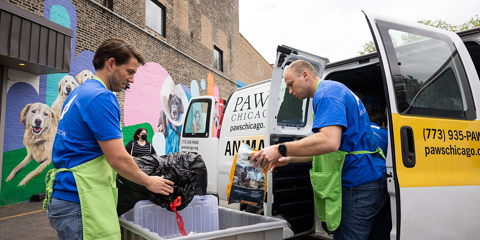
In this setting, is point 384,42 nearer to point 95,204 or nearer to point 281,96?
point 281,96

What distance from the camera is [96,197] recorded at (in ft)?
5.58

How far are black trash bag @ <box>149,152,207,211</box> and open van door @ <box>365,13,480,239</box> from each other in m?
1.51

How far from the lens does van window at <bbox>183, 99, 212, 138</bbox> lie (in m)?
Answer: 5.80

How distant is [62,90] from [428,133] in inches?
360

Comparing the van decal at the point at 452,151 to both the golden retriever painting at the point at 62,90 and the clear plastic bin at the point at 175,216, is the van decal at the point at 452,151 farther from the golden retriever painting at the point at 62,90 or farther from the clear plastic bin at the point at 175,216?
the golden retriever painting at the point at 62,90

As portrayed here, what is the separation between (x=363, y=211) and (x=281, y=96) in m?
1.96

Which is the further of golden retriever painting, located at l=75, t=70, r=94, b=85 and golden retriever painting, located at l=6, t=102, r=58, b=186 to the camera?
golden retriever painting, located at l=75, t=70, r=94, b=85

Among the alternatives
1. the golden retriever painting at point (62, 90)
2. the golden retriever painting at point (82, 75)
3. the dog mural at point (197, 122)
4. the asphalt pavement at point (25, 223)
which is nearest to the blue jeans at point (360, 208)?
the dog mural at point (197, 122)

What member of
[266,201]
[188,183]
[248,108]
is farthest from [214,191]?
[188,183]

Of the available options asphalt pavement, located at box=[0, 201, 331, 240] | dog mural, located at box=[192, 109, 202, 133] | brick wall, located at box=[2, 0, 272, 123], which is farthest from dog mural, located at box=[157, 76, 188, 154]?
dog mural, located at box=[192, 109, 202, 133]

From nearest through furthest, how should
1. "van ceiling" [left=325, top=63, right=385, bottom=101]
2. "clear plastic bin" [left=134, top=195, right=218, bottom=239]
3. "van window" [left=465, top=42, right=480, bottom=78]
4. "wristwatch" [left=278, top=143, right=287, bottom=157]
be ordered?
1. "wristwatch" [left=278, top=143, right=287, bottom=157]
2. "clear plastic bin" [left=134, top=195, right=218, bottom=239]
3. "van window" [left=465, top=42, right=480, bottom=78]
4. "van ceiling" [left=325, top=63, right=385, bottom=101]

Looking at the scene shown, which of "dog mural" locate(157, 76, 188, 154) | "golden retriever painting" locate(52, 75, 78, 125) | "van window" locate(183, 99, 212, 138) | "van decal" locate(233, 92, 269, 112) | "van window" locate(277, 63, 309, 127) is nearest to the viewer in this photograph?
"van window" locate(277, 63, 309, 127)

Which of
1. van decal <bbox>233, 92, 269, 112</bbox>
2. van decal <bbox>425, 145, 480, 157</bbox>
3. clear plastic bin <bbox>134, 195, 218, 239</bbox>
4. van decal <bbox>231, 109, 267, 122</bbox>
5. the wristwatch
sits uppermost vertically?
van decal <bbox>233, 92, 269, 112</bbox>

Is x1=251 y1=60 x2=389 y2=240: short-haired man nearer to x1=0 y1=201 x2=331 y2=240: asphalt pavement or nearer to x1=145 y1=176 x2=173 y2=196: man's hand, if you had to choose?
x1=145 y1=176 x2=173 y2=196: man's hand
